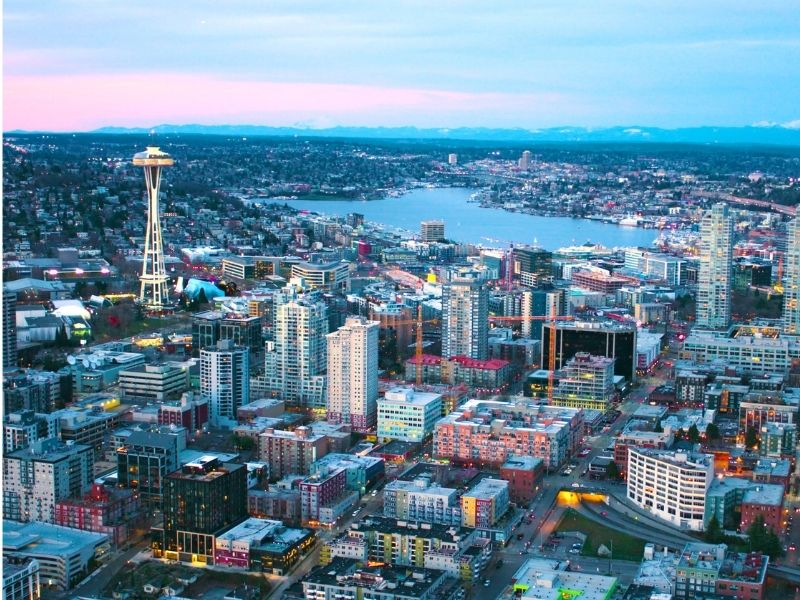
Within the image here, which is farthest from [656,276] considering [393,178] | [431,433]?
[393,178]

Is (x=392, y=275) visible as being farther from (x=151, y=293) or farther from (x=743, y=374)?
(x=743, y=374)

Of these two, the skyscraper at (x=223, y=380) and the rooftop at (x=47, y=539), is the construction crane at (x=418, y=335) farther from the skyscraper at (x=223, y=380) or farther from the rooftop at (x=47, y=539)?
the rooftop at (x=47, y=539)

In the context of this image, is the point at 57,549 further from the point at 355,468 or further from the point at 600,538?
the point at 600,538

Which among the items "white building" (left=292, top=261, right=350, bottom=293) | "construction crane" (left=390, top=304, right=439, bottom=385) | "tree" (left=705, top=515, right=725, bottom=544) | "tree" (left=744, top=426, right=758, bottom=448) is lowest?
"tree" (left=705, top=515, right=725, bottom=544)

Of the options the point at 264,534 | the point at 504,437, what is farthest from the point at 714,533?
the point at 264,534

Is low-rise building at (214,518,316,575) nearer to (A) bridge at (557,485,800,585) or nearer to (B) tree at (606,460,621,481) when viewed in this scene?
(A) bridge at (557,485,800,585)

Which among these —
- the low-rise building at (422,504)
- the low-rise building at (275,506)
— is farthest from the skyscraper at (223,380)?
the low-rise building at (422,504)

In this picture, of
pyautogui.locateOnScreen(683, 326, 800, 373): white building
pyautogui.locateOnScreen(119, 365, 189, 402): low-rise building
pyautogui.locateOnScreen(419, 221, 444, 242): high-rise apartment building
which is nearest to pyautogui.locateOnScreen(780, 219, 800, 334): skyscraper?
pyautogui.locateOnScreen(683, 326, 800, 373): white building
